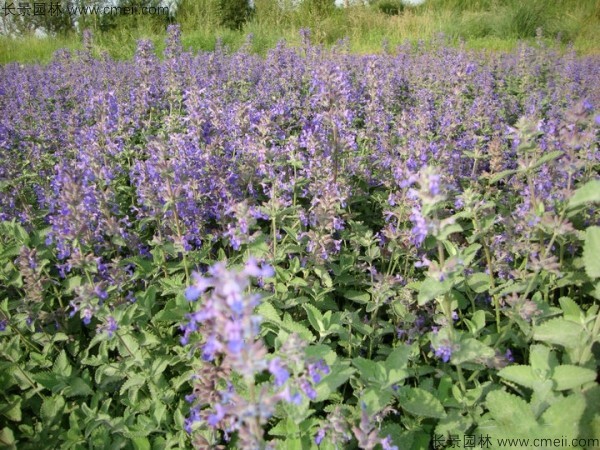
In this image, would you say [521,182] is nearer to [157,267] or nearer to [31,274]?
[157,267]

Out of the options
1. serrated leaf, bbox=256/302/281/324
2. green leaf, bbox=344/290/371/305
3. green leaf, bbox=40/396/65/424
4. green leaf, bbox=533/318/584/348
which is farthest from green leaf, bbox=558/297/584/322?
green leaf, bbox=40/396/65/424

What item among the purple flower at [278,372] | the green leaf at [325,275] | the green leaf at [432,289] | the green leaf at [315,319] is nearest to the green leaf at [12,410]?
the green leaf at [315,319]

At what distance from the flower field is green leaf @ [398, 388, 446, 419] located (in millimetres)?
11

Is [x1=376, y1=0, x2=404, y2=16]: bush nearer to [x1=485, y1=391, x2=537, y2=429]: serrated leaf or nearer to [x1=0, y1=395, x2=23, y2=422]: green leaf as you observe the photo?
[x1=485, y1=391, x2=537, y2=429]: serrated leaf

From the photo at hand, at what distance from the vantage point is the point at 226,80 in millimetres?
7918

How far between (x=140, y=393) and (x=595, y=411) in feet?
8.62

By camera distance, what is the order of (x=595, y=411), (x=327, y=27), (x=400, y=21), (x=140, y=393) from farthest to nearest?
(x=400, y=21)
(x=327, y=27)
(x=140, y=393)
(x=595, y=411)

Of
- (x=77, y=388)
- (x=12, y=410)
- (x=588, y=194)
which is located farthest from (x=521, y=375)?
(x=12, y=410)

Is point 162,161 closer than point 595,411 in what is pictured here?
No

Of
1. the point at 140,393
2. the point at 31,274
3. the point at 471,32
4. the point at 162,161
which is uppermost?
the point at 471,32

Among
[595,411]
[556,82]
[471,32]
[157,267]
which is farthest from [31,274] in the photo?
[471,32]

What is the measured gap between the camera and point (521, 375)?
7.32 feet

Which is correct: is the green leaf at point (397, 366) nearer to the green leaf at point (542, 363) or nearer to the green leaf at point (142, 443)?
Result: the green leaf at point (542, 363)

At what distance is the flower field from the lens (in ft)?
6.62
